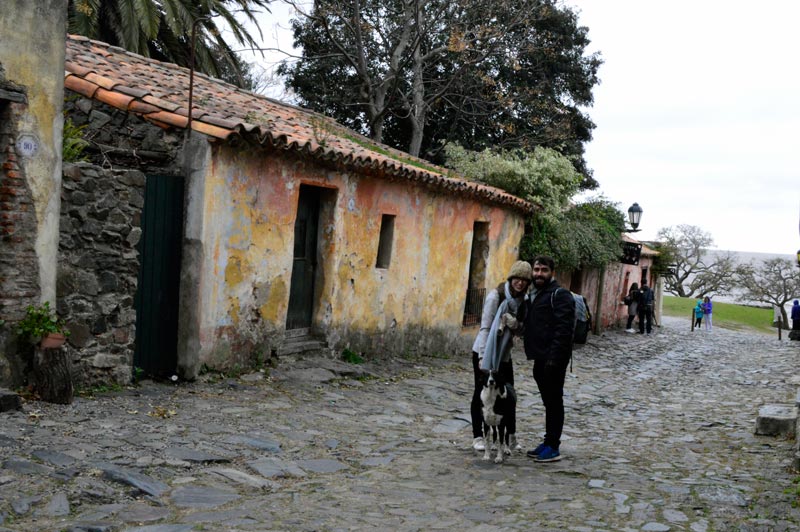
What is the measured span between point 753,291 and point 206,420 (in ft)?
184

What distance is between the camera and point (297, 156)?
10.2 metres

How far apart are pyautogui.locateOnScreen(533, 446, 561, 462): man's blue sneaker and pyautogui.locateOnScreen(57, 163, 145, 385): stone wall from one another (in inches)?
167

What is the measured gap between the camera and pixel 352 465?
21.6 ft

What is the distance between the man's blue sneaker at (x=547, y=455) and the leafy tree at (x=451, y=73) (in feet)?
48.4

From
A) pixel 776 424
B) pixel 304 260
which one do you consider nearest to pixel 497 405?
pixel 776 424

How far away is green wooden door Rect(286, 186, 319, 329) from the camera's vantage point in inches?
432

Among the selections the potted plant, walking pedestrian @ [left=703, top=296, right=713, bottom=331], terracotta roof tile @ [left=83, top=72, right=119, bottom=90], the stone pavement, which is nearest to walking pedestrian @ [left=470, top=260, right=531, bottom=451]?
the stone pavement

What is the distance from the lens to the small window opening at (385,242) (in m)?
12.8

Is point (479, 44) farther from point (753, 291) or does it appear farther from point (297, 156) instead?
point (753, 291)

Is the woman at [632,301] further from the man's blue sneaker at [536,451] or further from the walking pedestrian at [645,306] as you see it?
the man's blue sneaker at [536,451]

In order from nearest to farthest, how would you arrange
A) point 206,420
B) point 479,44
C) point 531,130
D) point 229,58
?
point 206,420, point 229,58, point 479,44, point 531,130

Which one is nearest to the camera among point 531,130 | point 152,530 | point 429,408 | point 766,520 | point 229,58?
point 152,530

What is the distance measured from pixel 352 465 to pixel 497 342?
5.09 ft

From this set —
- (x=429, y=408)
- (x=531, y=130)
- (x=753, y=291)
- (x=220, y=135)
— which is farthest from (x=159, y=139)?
(x=753, y=291)
